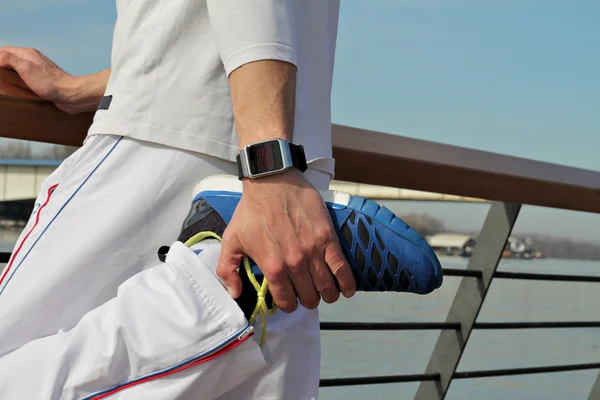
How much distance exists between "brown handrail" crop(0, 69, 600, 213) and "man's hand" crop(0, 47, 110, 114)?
1 centimetres

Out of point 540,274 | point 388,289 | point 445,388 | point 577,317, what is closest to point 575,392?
point 577,317

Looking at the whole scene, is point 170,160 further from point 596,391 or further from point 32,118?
point 596,391

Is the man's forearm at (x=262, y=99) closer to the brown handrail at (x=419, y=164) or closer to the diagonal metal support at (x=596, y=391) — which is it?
the brown handrail at (x=419, y=164)

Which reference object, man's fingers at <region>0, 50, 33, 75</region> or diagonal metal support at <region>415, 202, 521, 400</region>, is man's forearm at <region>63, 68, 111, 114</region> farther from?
diagonal metal support at <region>415, 202, 521, 400</region>

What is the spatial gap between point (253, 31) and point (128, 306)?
31 cm

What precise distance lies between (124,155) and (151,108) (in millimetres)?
61

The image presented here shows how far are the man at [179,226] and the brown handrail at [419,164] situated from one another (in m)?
0.16

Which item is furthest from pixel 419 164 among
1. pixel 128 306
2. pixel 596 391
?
pixel 596 391

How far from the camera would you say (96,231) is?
90cm

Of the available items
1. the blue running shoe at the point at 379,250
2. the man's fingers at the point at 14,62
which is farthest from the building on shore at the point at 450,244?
the man's fingers at the point at 14,62

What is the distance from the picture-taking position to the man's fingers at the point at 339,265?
0.81m

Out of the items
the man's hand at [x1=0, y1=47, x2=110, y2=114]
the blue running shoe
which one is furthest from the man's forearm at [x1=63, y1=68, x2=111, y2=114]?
the blue running shoe

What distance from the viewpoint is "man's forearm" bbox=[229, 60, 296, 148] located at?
84cm

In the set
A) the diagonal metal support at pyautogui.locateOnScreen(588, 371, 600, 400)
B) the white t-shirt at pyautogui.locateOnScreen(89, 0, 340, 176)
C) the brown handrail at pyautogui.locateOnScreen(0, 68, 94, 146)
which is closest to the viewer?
the white t-shirt at pyautogui.locateOnScreen(89, 0, 340, 176)
